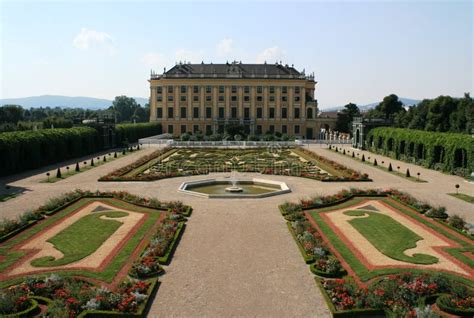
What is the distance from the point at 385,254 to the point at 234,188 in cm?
1719

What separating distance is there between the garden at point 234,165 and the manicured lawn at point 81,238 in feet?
48.8

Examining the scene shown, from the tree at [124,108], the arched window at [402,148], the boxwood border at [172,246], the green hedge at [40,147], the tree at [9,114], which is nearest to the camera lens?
the boxwood border at [172,246]

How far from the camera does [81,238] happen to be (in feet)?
73.6

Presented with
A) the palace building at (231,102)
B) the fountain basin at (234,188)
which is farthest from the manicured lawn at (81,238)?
the palace building at (231,102)

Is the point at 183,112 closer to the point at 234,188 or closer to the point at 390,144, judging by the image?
the point at 390,144

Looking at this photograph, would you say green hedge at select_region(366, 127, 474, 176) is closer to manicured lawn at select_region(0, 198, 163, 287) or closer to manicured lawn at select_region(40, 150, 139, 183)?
manicured lawn at select_region(0, 198, 163, 287)

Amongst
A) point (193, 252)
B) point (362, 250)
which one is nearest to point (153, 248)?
point (193, 252)

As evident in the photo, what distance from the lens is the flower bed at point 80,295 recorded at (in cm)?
1430

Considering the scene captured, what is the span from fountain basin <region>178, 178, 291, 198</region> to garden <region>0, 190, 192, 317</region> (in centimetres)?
531

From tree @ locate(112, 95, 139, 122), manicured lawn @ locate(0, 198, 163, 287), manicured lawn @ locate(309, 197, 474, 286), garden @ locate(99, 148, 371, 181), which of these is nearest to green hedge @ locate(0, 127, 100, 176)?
garden @ locate(99, 148, 371, 181)

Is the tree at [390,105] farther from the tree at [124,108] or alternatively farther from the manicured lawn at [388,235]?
the manicured lawn at [388,235]

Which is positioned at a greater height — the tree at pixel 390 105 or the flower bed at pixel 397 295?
the tree at pixel 390 105

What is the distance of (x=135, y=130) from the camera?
85.5 m

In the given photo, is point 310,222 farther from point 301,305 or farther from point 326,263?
point 301,305
